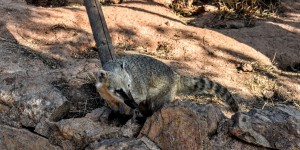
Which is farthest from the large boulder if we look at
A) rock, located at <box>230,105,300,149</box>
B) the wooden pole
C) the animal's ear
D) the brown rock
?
the brown rock

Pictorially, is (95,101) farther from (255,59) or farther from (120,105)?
(255,59)

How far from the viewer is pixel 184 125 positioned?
14.2 feet

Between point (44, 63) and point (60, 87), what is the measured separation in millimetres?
825

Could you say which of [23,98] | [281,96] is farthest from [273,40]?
[23,98]

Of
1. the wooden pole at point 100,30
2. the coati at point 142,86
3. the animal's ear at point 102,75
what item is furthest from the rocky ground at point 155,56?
the animal's ear at point 102,75

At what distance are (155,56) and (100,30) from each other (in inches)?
55.5

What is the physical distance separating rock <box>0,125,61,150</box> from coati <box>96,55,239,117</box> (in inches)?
36.8

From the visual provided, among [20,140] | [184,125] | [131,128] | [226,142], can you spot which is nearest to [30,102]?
[20,140]

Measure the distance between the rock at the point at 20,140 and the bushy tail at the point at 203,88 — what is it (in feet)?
5.30

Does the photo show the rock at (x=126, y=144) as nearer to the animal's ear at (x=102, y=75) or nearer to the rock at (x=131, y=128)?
the rock at (x=131, y=128)

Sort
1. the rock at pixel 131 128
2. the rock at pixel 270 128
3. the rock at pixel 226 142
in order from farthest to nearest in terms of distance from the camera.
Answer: the rock at pixel 131 128, the rock at pixel 226 142, the rock at pixel 270 128

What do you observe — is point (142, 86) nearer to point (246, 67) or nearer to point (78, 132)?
point (78, 132)

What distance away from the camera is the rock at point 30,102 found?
512 centimetres

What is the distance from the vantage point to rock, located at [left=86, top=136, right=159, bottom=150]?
4.41 m
